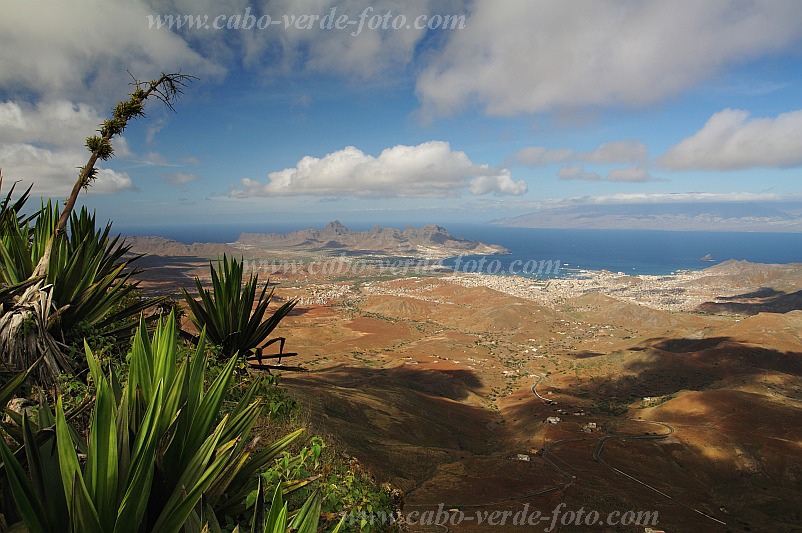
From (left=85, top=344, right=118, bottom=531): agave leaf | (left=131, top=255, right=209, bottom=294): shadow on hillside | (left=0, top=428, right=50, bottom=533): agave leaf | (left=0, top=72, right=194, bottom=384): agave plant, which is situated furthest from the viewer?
(left=131, top=255, right=209, bottom=294): shadow on hillside

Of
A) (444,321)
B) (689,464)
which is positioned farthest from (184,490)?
(444,321)

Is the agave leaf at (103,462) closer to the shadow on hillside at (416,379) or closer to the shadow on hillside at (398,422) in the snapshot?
the shadow on hillside at (398,422)

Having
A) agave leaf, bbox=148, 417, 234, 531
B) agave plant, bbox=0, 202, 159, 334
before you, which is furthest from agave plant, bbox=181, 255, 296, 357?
agave leaf, bbox=148, 417, 234, 531

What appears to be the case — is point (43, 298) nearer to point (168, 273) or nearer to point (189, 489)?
point (189, 489)

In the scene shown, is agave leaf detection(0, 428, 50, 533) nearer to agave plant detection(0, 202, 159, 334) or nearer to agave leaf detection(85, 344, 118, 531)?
agave leaf detection(85, 344, 118, 531)

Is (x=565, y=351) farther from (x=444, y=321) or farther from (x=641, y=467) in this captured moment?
(x=641, y=467)

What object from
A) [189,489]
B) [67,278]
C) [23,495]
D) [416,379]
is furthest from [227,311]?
[416,379]
